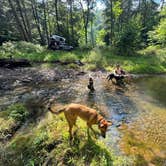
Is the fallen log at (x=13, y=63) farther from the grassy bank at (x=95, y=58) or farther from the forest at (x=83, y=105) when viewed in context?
the grassy bank at (x=95, y=58)

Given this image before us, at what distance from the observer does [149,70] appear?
22406 millimetres

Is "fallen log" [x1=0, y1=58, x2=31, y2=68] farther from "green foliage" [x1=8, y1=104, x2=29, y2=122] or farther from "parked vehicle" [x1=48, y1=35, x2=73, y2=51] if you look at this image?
"green foliage" [x1=8, y1=104, x2=29, y2=122]

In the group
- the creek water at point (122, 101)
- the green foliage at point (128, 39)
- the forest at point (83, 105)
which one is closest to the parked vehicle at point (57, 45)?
the forest at point (83, 105)

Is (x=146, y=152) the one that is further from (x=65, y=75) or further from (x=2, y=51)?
(x=2, y=51)

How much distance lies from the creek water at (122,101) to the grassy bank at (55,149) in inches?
30.1

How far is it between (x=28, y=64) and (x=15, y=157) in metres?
15.2

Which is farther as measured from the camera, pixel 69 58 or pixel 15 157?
pixel 69 58

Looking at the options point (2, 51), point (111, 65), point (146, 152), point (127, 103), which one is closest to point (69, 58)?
point (111, 65)

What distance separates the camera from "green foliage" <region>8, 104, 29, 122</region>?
370 inches

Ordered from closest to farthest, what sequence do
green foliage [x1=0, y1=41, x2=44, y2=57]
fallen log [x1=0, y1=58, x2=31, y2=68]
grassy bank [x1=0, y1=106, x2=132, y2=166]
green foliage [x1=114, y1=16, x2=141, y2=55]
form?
grassy bank [x1=0, y1=106, x2=132, y2=166], fallen log [x1=0, y1=58, x2=31, y2=68], green foliage [x1=0, y1=41, x2=44, y2=57], green foliage [x1=114, y1=16, x2=141, y2=55]

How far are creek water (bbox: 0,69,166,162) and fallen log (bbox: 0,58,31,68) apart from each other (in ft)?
17.7

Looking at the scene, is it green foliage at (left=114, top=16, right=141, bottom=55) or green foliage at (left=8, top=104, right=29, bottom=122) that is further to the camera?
green foliage at (left=114, top=16, right=141, bottom=55)

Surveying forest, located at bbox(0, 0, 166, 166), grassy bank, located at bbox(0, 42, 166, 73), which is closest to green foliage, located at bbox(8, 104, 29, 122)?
forest, located at bbox(0, 0, 166, 166)

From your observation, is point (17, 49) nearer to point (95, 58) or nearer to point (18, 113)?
point (95, 58)
